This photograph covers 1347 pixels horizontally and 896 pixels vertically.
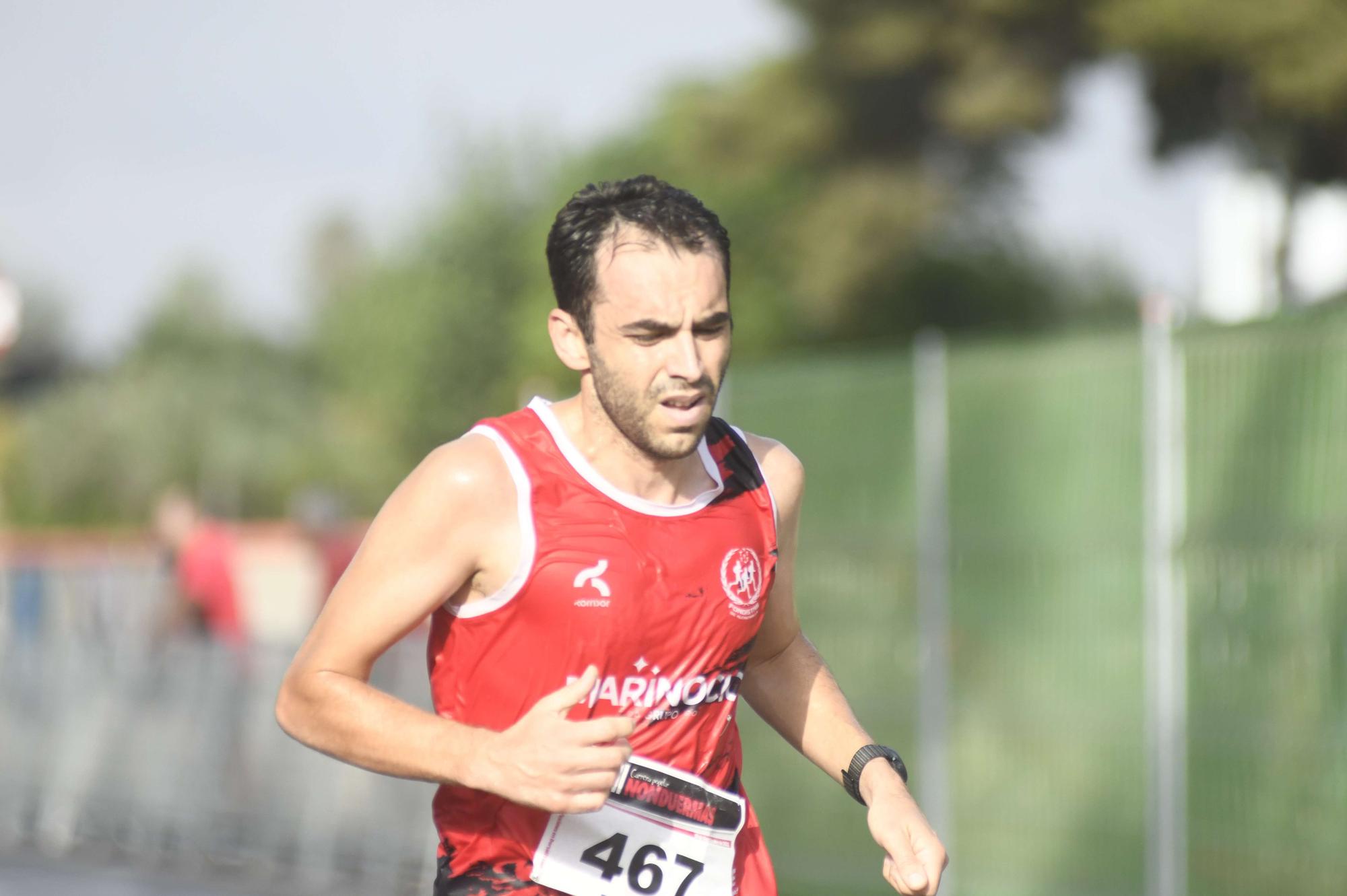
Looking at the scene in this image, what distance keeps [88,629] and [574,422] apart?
57.6ft

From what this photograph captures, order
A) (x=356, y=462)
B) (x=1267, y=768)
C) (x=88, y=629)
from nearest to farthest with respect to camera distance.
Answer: (x=1267, y=768) < (x=88, y=629) < (x=356, y=462)

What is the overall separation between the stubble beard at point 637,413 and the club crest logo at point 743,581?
25cm

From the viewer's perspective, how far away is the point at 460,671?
3.61m

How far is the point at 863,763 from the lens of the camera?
3.89 meters

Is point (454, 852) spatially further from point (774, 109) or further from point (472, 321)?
point (472, 321)

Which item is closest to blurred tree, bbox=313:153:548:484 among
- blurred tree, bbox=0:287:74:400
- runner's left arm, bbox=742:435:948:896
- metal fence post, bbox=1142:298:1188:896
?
blurred tree, bbox=0:287:74:400

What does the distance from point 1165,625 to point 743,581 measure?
4.76m

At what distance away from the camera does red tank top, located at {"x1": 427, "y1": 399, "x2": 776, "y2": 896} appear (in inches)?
139

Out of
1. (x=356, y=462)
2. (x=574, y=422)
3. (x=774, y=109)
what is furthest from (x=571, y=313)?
(x=356, y=462)

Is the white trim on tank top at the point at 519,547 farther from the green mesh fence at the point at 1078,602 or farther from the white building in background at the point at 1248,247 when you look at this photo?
the white building in background at the point at 1248,247

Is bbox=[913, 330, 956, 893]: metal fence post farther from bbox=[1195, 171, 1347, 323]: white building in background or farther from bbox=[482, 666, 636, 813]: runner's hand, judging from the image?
bbox=[1195, 171, 1347, 323]: white building in background

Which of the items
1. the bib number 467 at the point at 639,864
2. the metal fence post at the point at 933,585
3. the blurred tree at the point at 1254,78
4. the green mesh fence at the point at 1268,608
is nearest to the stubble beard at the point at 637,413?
the bib number 467 at the point at 639,864

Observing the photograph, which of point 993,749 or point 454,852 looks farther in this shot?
point 993,749

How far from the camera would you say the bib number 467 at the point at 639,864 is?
3.65 metres
